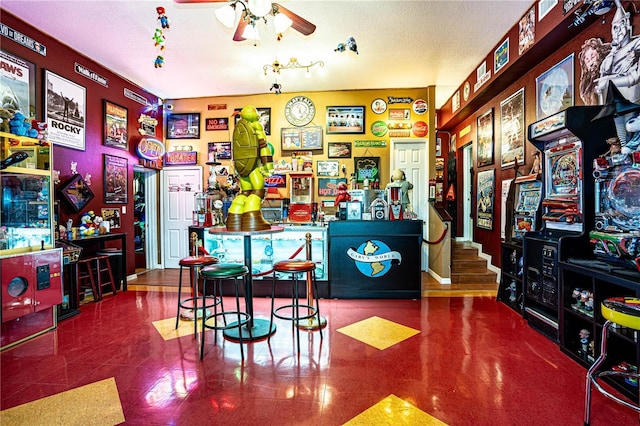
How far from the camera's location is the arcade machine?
285 centimetres

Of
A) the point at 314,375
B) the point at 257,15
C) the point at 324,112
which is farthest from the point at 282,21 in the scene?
the point at 324,112

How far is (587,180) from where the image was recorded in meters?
2.85

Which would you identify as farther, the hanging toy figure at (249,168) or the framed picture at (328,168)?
the framed picture at (328,168)

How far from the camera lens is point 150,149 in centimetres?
625

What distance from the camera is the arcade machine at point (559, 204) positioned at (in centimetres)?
285

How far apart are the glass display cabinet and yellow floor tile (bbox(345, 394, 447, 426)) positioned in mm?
3373

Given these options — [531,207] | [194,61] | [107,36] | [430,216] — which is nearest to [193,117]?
[194,61]

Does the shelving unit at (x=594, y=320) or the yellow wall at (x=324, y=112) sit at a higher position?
the yellow wall at (x=324, y=112)

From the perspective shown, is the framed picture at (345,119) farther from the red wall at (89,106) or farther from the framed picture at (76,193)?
the framed picture at (76,193)

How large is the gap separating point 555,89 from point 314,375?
13.9ft

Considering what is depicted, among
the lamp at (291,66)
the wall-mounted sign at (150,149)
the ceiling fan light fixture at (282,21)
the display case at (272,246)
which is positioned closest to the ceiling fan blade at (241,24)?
the ceiling fan light fixture at (282,21)

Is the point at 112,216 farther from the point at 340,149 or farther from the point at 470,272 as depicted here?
the point at 470,272

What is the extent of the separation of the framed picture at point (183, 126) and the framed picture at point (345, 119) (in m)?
2.84

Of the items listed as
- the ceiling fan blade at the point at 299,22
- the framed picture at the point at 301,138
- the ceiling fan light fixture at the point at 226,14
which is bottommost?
the framed picture at the point at 301,138
